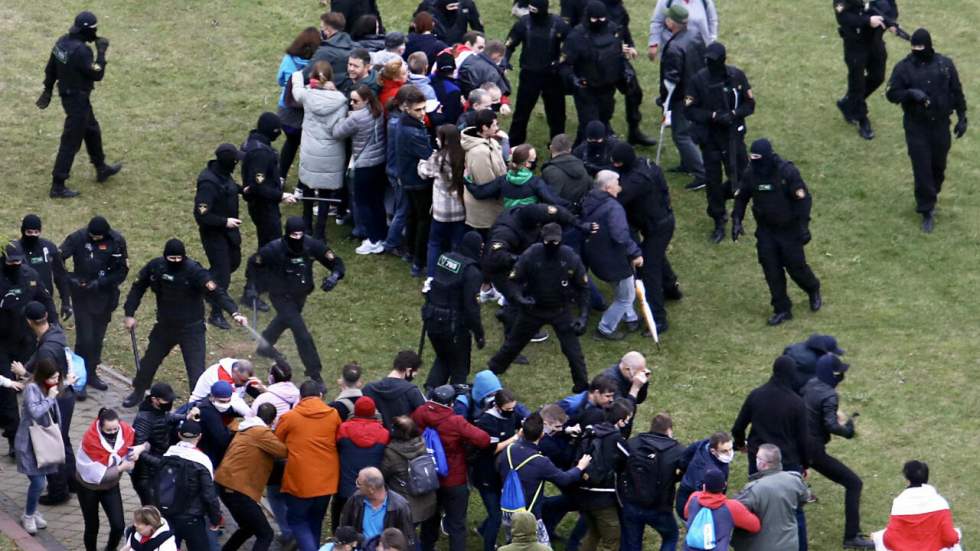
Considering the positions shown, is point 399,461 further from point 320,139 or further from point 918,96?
point 918,96

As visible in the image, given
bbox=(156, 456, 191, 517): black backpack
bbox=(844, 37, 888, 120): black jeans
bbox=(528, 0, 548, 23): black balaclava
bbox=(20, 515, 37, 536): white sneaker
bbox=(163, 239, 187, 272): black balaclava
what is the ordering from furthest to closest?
bbox=(844, 37, 888, 120): black jeans, bbox=(528, 0, 548, 23): black balaclava, bbox=(163, 239, 187, 272): black balaclava, bbox=(20, 515, 37, 536): white sneaker, bbox=(156, 456, 191, 517): black backpack

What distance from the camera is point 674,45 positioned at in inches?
813

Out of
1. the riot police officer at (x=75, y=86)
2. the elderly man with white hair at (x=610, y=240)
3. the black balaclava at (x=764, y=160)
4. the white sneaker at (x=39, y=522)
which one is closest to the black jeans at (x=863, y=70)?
the black balaclava at (x=764, y=160)

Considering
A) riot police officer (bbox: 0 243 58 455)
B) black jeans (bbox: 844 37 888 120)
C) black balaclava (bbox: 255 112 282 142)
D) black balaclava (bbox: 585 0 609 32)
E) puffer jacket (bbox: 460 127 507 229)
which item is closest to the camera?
riot police officer (bbox: 0 243 58 455)

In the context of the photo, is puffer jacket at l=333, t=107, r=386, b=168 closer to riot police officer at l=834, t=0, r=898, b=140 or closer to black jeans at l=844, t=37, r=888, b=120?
→ riot police officer at l=834, t=0, r=898, b=140

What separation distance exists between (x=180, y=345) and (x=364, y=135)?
373 cm

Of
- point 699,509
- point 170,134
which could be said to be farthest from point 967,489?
point 170,134

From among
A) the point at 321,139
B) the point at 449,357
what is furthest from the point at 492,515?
the point at 321,139

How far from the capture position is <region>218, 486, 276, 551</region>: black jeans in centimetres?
1391

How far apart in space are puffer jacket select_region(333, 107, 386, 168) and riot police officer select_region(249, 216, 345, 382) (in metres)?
2.44

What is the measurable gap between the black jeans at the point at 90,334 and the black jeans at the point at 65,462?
1.91 meters

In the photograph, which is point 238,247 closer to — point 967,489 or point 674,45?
point 674,45

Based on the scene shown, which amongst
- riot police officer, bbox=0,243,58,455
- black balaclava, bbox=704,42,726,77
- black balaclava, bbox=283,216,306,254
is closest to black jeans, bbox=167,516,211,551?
riot police officer, bbox=0,243,58,455

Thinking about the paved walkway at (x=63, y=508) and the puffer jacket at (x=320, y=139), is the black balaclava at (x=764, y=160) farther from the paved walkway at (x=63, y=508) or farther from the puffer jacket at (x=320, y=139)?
the paved walkway at (x=63, y=508)
